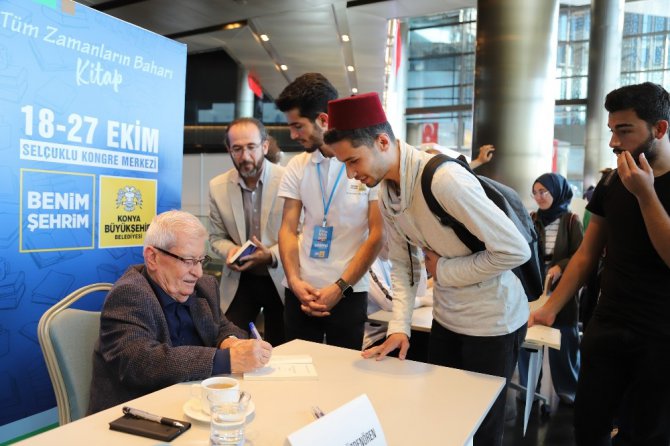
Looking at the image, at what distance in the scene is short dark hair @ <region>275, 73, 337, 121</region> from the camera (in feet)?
7.63

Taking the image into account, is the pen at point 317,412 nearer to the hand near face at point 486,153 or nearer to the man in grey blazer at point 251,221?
the man in grey blazer at point 251,221

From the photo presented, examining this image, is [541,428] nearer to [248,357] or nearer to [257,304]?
[257,304]

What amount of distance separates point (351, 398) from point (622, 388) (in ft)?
3.66

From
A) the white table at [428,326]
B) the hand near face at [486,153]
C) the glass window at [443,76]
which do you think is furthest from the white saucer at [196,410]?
the glass window at [443,76]

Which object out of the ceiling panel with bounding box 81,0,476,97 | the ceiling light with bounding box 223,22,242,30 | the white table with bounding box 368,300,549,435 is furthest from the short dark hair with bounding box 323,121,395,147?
the ceiling light with bounding box 223,22,242,30

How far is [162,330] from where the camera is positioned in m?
1.65

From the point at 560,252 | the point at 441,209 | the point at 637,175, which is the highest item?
the point at 637,175

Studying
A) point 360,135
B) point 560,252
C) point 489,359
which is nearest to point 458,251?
point 489,359

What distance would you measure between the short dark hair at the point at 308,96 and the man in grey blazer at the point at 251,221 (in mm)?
491

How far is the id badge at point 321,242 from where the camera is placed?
246 cm

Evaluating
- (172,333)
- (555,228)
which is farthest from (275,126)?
(172,333)

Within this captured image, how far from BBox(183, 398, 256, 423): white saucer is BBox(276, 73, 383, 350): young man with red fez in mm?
1035

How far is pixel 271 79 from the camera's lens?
43.3ft

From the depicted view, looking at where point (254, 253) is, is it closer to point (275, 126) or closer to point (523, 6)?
point (523, 6)
